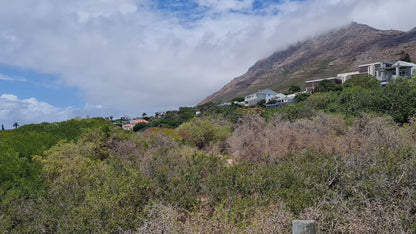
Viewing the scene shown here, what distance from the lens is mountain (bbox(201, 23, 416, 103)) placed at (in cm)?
8400

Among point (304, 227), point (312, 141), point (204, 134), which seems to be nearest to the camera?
point (304, 227)

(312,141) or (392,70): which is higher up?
(392,70)

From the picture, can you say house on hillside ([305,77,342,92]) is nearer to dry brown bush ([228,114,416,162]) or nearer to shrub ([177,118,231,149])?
shrub ([177,118,231,149])

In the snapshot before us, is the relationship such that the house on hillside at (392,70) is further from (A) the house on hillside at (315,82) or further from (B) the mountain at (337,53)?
(B) the mountain at (337,53)

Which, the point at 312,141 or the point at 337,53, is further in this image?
the point at 337,53

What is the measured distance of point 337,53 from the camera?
109 metres

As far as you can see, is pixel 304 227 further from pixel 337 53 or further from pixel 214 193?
pixel 337 53

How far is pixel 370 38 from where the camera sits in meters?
108

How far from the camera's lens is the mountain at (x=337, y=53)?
3307 inches

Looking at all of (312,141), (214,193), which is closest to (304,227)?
(214,193)

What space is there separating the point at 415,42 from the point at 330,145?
9807 cm

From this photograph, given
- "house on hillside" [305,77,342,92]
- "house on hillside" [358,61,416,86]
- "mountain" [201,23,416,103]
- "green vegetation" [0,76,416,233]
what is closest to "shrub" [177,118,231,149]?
"green vegetation" [0,76,416,233]

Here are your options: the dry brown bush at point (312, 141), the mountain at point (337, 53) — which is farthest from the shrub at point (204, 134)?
the mountain at point (337, 53)

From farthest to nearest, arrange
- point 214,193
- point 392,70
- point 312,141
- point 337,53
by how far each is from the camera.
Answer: point 337,53
point 392,70
point 312,141
point 214,193
